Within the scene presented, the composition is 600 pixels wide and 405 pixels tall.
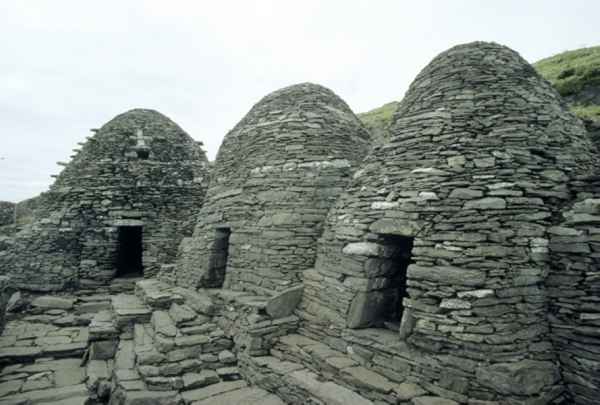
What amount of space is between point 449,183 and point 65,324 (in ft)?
39.6

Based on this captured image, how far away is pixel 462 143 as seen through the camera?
543 cm

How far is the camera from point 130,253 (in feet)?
52.6

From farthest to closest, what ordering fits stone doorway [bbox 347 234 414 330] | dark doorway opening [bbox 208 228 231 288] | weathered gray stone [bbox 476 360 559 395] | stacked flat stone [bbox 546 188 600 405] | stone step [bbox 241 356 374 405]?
dark doorway opening [bbox 208 228 231 288] → stone doorway [bbox 347 234 414 330] → stone step [bbox 241 356 374 405] → stacked flat stone [bbox 546 188 600 405] → weathered gray stone [bbox 476 360 559 395]

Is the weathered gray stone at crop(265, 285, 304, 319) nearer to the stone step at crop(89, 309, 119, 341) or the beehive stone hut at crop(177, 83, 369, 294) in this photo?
the beehive stone hut at crop(177, 83, 369, 294)

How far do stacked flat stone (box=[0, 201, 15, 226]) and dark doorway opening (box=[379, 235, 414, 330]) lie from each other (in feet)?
83.6

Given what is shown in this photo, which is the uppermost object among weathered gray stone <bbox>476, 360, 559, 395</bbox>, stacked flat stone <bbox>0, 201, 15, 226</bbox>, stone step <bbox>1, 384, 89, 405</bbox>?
stacked flat stone <bbox>0, 201, 15, 226</bbox>

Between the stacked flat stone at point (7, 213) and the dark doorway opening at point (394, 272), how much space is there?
2548 cm

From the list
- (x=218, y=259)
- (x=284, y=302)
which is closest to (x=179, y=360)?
(x=284, y=302)

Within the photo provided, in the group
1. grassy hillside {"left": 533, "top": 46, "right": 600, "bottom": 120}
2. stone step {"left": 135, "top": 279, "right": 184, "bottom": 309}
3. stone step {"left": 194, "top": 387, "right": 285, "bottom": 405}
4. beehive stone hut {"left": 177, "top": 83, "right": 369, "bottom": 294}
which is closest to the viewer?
stone step {"left": 194, "top": 387, "right": 285, "bottom": 405}

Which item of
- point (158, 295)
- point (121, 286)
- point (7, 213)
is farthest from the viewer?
point (7, 213)

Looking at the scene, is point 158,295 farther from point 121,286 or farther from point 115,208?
point 115,208

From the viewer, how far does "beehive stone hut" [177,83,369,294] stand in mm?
7777

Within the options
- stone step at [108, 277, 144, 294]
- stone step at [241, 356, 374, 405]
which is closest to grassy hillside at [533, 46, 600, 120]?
stone step at [241, 356, 374, 405]

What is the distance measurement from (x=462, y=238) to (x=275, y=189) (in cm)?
455
